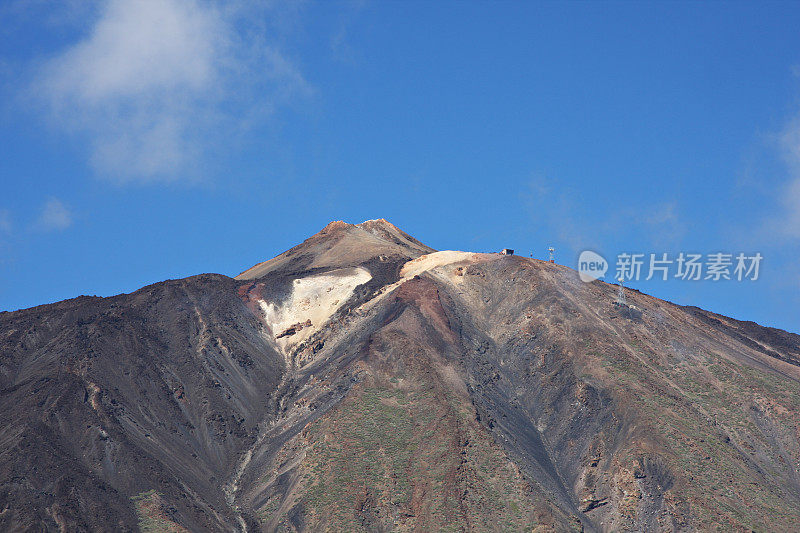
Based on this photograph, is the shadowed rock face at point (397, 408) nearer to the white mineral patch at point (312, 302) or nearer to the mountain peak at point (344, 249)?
the white mineral patch at point (312, 302)

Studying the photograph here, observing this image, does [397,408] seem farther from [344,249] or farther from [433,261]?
[344,249]

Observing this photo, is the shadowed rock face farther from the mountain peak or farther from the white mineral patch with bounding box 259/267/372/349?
the mountain peak

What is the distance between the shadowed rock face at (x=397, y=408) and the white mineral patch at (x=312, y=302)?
278mm

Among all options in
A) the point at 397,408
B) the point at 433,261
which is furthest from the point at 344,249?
the point at 397,408

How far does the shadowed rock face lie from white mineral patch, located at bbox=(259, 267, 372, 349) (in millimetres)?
278

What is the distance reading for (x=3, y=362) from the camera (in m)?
95.6

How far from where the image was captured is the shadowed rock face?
78312mm

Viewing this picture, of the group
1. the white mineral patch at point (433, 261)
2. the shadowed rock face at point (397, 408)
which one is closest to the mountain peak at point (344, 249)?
the white mineral patch at point (433, 261)

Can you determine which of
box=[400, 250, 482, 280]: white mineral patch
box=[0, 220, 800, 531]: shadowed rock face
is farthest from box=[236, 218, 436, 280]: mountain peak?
box=[0, 220, 800, 531]: shadowed rock face

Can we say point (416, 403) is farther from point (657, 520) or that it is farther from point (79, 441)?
point (79, 441)

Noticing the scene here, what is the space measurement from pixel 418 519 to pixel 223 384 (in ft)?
104

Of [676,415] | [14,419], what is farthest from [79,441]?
[676,415]

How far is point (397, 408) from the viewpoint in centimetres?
8856

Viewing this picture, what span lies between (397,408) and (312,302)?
1230 inches
